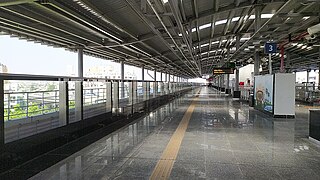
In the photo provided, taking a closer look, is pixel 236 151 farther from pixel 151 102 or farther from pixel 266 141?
pixel 151 102

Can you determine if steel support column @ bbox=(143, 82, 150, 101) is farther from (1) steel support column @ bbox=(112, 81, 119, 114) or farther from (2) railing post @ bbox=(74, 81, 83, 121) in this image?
(2) railing post @ bbox=(74, 81, 83, 121)

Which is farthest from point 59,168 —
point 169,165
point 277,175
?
point 277,175

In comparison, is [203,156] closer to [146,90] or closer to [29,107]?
[29,107]

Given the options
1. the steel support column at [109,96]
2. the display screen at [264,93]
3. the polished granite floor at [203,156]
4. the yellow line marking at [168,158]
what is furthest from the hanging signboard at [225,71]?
the yellow line marking at [168,158]

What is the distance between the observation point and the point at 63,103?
4859 millimetres

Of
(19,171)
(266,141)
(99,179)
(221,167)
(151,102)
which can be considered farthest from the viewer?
(151,102)

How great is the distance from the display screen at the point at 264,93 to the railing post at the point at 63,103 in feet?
24.7

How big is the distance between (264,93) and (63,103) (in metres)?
8.30

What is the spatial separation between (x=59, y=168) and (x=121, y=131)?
2.96 m

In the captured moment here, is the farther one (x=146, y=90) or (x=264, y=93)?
(x=146, y=90)

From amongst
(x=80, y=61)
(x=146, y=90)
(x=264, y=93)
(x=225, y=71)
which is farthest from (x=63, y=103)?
(x=225, y=71)

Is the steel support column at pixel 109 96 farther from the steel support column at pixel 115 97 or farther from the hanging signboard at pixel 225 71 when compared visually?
the hanging signboard at pixel 225 71

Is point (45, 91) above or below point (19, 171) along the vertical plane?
above

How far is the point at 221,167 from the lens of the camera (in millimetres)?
3691
